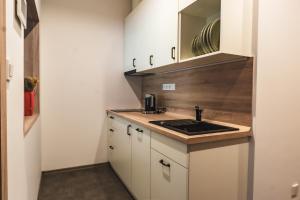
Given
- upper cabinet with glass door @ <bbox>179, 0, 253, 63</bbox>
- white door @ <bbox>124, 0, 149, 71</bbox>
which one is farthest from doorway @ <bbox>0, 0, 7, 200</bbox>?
white door @ <bbox>124, 0, 149, 71</bbox>

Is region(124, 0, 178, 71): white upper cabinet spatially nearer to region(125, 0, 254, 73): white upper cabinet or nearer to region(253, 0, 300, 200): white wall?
region(125, 0, 254, 73): white upper cabinet

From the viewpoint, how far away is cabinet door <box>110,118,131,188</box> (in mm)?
2190

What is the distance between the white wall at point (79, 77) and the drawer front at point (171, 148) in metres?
1.54

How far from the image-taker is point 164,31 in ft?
6.60

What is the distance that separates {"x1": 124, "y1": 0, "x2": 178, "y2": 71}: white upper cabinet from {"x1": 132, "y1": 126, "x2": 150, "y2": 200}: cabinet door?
73cm

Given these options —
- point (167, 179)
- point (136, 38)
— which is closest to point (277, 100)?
point (167, 179)

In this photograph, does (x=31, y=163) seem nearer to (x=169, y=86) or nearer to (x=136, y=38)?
(x=169, y=86)

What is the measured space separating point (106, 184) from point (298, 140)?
6.55 ft

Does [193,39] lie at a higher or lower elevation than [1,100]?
higher

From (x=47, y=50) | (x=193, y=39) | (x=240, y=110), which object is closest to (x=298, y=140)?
(x=240, y=110)

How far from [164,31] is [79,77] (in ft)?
4.60

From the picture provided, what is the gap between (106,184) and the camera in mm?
2447

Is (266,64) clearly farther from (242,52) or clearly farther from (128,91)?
(128,91)

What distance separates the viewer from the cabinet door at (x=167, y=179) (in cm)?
A: 128
